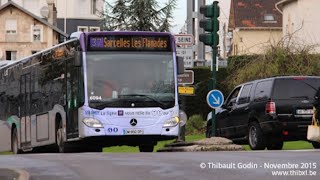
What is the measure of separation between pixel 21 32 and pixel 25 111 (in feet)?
197

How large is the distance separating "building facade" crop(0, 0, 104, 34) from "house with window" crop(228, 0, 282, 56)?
20186mm

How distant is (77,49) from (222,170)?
8.21 m

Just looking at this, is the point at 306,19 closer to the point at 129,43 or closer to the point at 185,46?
the point at 185,46

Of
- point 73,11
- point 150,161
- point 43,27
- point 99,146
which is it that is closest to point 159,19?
point 99,146

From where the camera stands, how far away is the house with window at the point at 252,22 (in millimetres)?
75500

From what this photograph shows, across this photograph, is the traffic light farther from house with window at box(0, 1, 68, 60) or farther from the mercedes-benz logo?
house with window at box(0, 1, 68, 60)

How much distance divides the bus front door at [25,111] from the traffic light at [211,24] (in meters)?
5.62

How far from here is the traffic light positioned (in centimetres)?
2083

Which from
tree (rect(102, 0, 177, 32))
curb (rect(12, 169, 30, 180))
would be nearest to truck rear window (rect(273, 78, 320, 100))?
curb (rect(12, 169, 30, 180))

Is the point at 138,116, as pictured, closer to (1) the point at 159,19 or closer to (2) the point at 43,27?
(1) the point at 159,19

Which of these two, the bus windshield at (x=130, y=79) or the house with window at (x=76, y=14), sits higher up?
the house with window at (x=76, y=14)

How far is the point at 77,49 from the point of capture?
1945 centimetres

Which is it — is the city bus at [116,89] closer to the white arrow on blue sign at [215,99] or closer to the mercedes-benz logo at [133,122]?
the mercedes-benz logo at [133,122]

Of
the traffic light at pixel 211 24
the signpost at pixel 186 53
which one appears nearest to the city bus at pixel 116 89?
the traffic light at pixel 211 24
